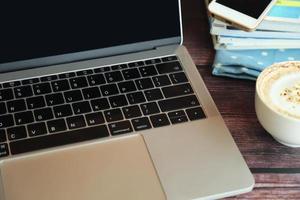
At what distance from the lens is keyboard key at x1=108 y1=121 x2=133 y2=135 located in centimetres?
60

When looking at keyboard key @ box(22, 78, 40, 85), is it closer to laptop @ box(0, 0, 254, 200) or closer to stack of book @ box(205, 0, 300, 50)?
laptop @ box(0, 0, 254, 200)

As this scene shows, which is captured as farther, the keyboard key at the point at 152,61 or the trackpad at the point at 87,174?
the keyboard key at the point at 152,61

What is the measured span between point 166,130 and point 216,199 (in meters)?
0.10

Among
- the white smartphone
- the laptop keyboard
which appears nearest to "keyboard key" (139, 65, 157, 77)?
the laptop keyboard

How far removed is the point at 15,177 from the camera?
55 cm

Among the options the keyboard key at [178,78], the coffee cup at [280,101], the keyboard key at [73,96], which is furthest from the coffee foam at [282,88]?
the keyboard key at [73,96]

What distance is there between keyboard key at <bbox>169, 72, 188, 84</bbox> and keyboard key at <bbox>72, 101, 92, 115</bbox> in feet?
0.37

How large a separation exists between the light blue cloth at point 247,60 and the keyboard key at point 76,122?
185mm

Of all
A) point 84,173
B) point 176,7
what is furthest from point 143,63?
point 84,173

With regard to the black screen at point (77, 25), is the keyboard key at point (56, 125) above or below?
below

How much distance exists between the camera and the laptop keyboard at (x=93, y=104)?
1.95 ft

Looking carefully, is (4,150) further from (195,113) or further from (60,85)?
(195,113)

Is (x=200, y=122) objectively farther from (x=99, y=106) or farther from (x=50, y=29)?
(x=50, y=29)

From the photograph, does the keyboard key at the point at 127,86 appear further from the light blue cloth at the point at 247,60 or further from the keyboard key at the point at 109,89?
the light blue cloth at the point at 247,60
